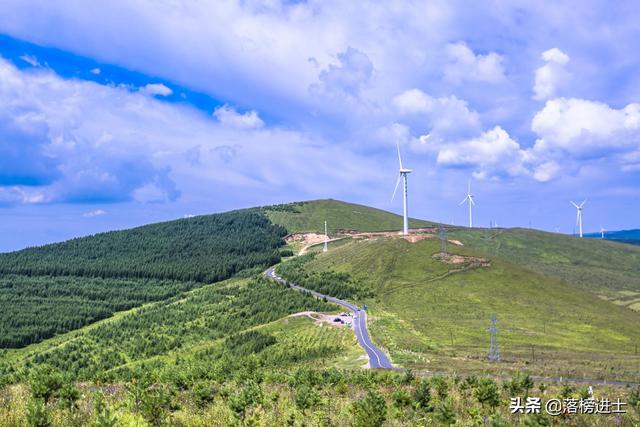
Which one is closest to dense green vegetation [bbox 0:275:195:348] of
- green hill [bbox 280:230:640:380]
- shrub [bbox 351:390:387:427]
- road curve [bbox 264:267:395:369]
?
green hill [bbox 280:230:640:380]

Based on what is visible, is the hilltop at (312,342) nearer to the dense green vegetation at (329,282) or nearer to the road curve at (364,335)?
the dense green vegetation at (329,282)

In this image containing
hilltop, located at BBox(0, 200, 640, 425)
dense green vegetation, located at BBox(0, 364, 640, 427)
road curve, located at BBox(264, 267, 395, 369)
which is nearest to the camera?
dense green vegetation, located at BBox(0, 364, 640, 427)

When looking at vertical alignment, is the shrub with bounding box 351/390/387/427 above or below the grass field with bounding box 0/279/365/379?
above

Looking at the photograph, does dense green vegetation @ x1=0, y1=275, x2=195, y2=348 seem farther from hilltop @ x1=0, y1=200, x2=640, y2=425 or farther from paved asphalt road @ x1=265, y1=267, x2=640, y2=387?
paved asphalt road @ x1=265, y1=267, x2=640, y2=387

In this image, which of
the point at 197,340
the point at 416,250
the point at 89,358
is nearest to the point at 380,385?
the point at 197,340

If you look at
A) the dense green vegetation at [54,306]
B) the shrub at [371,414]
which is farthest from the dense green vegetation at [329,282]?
the shrub at [371,414]

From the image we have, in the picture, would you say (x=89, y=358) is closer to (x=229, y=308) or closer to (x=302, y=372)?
(x=229, y=308)
